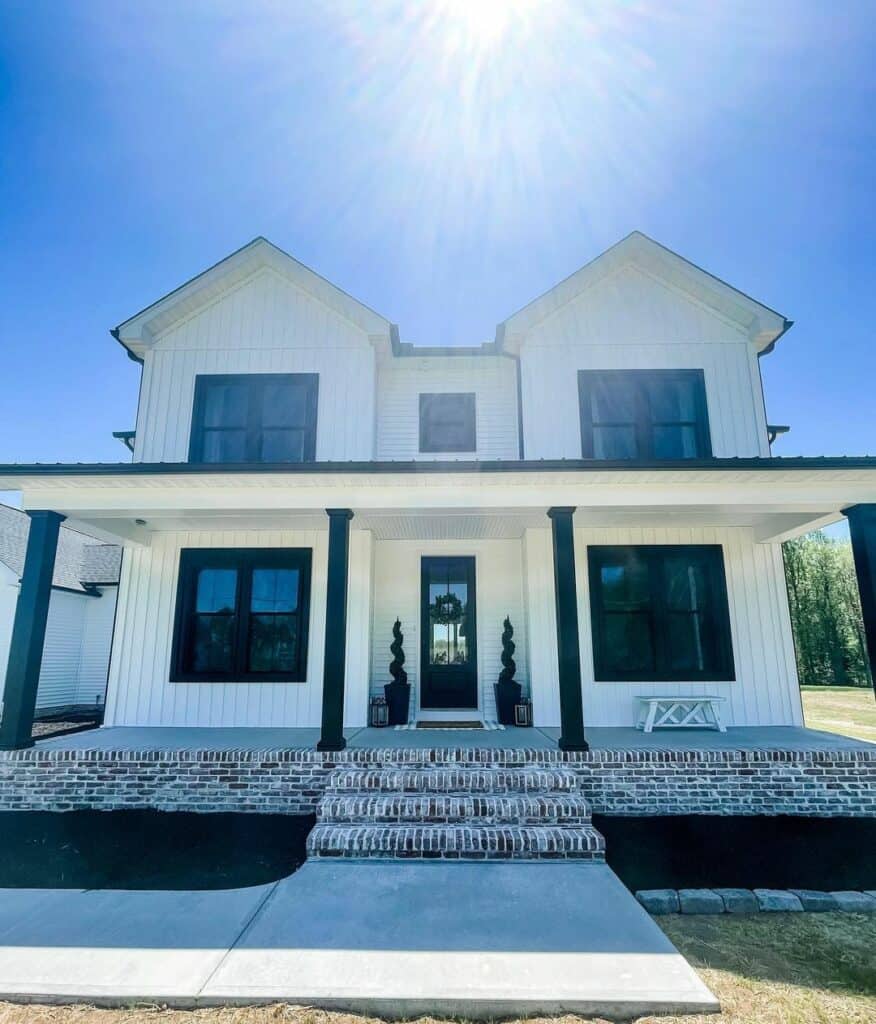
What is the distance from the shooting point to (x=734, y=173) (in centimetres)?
901

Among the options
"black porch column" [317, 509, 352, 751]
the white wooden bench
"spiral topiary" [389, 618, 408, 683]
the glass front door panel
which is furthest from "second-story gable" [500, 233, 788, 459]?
the white wooden bench

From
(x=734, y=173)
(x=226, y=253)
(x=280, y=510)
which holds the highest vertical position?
(x=734, y=173)

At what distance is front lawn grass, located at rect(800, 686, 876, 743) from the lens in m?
10.3

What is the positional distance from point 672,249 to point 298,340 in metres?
6.51

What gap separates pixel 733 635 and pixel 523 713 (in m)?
3.43

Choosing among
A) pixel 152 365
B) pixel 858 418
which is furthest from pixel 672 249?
pixel 858 418

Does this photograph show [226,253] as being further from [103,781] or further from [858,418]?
[858,418]

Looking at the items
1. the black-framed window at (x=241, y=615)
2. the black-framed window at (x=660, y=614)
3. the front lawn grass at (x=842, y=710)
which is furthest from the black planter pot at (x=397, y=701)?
the front lawn grass at (x=842, y=710)

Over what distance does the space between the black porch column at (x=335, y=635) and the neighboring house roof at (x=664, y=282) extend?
14.9ft

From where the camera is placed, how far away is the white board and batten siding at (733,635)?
316 inches

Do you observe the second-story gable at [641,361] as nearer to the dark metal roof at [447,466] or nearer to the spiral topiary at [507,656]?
the dark metal roof at [447,466]

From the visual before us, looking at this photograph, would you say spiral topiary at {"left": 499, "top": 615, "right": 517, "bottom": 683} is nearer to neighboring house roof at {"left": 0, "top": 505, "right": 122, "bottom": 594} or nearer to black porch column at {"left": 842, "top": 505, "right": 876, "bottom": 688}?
black porch column at {"left": 842, "top": 505, "right": 876, "bottom": 688}

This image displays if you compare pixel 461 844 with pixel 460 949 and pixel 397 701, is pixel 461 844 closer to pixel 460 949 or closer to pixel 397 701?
pixel 460 949

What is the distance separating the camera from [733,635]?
8203 mm
